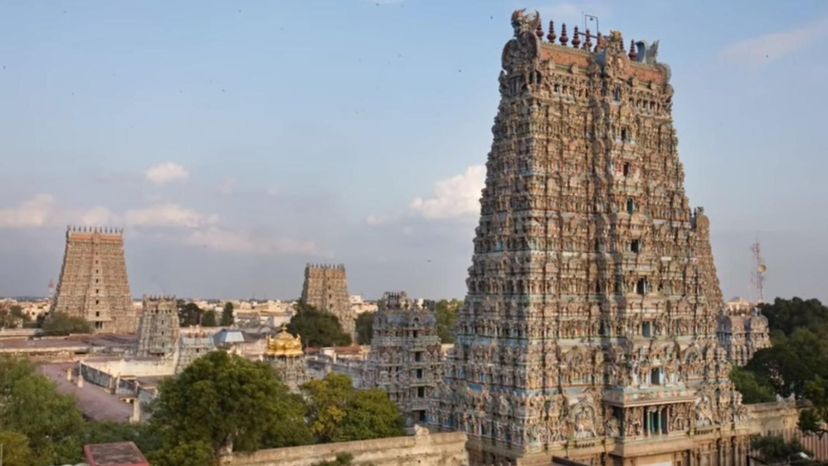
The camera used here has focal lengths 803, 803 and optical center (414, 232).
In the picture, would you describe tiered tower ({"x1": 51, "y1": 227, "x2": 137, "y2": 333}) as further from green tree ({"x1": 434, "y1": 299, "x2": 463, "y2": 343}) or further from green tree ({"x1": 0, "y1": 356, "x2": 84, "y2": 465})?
green tree ({"x1": 0, "y1": 356, "x2": 84, "y2": 465})

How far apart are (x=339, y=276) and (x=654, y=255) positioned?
7578 centimetres

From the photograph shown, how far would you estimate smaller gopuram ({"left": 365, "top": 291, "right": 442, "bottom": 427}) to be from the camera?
143 ft

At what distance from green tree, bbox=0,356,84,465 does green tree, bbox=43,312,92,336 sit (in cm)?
6200

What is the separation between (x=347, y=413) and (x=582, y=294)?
11.1 m

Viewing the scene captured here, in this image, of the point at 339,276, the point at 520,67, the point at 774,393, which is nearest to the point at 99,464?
the point at 520,67

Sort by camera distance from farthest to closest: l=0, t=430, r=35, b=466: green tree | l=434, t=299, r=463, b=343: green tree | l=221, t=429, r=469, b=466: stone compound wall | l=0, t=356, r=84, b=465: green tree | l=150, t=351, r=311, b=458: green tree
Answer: l=434, t=299, r=463, b=343: green tree, l=0, t=356, r=84, b=465: green tree, l=221, t=429, r=469, b=466: stone compound wall, l=150, t=351, r=311, b=458: green tree, l=0, t=430, r=35, b=466: green tree

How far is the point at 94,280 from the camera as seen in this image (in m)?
95.5

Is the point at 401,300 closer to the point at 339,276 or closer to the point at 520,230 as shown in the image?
the point at 520,230

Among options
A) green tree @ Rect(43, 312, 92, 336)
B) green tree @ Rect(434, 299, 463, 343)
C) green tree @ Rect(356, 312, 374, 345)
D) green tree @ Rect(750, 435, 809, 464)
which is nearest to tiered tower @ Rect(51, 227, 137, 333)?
green tree @ Rect(43, 312, 92, 336)

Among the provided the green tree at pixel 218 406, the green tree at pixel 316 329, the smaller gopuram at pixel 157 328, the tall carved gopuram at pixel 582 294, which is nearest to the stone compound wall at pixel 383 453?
the green tree at pixel 218 406

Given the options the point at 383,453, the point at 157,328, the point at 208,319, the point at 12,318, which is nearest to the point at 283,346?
the point at 383,453

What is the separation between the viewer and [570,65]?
A: 35.7 meters

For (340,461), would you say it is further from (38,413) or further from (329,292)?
(329,292)

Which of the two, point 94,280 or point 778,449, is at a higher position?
point 94,280
